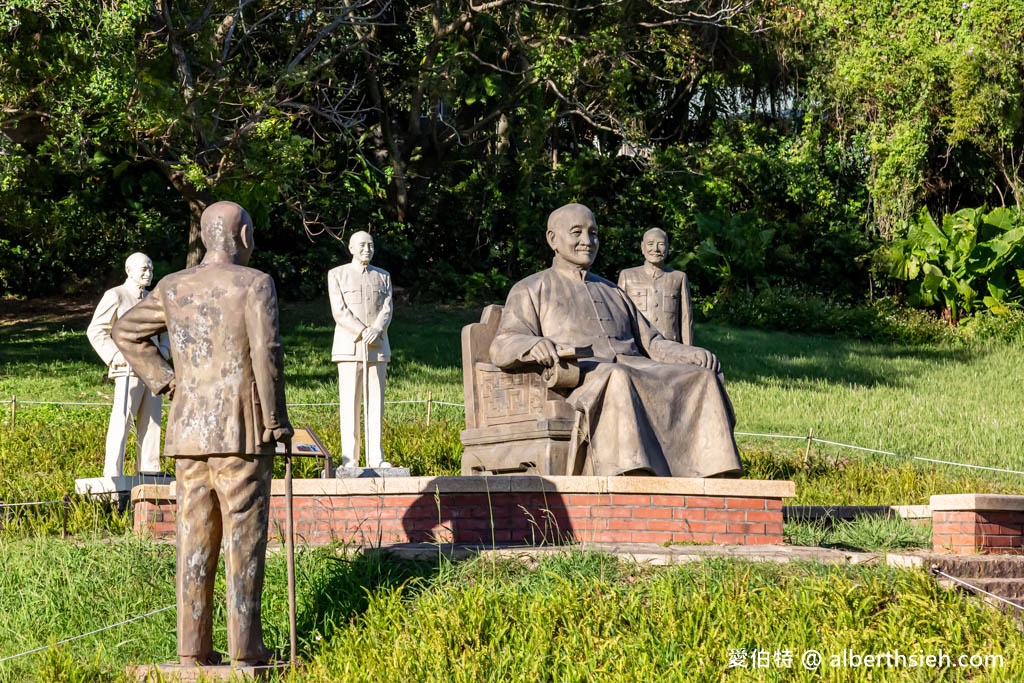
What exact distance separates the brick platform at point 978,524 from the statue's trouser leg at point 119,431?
19.3 feet

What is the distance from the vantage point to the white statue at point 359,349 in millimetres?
→ 10609

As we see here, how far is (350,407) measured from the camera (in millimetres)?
10641

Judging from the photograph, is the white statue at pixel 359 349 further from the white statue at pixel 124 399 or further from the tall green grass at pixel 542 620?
the tall green grass at pixel 542 620

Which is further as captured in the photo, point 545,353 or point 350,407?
point 350,407

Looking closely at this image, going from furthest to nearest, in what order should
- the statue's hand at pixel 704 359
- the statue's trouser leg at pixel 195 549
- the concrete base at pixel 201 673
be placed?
the statue's hand at pixel 704 359
the statue's trouser leg at pixel 195 549
the concrete base at pixel 201 673

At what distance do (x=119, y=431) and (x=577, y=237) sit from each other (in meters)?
3.79

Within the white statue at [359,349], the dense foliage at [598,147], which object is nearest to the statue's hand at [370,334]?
the white statue at [359,349]

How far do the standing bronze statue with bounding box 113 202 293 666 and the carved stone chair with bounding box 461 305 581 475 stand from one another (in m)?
3.16

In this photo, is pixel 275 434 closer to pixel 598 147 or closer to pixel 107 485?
pixel 107 485

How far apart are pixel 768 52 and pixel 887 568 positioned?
2036 cm

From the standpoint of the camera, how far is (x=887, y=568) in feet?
22.4

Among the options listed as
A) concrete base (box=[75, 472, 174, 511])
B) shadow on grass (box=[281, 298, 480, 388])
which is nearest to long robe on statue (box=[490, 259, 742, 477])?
concrete base (box=[75, 472, 174, 511])

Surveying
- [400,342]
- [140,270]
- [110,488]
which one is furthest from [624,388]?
[400,342]

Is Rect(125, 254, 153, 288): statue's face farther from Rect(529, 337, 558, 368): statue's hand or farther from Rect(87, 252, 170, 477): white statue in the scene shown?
Rect(529, 337, 558, 368): statue's hand
